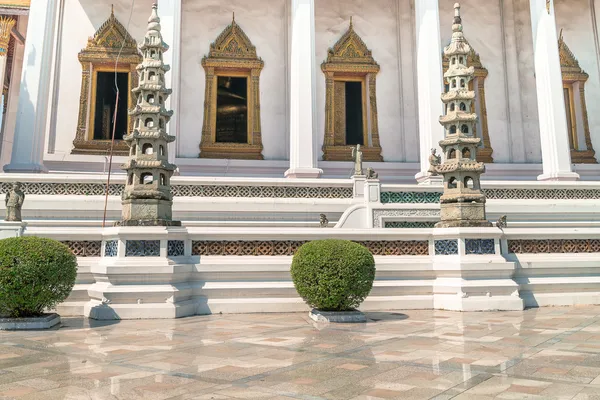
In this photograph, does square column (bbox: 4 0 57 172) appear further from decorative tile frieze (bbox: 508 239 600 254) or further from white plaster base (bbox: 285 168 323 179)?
decorative tile frieze (bbox: 508 239 600 254)

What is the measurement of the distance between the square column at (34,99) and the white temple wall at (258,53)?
15.0 ft

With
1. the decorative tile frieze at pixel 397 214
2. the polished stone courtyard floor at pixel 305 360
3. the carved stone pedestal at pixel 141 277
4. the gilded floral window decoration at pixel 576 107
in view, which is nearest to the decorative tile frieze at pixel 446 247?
the polished stone courtyard floor at pixel 305 360

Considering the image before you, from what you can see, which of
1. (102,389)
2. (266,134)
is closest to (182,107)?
(266,134)

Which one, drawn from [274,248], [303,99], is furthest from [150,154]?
[303,99]

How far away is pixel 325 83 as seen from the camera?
1895 centimetres

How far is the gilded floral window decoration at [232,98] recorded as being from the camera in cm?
1811

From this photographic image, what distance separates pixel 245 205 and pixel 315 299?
21.7 feet

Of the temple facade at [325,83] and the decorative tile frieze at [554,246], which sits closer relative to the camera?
the decorative tile frieze at [554,246]

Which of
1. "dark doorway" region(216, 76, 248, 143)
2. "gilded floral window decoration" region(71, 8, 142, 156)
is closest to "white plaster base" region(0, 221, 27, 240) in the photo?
"gilded floral window decoration" region(71, 8, 142, 156)

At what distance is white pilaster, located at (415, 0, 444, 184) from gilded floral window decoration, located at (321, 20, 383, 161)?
2759 millimetres

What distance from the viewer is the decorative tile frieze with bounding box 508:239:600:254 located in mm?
8859

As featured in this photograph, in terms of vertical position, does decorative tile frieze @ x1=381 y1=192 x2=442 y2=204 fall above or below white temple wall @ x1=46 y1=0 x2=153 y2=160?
below

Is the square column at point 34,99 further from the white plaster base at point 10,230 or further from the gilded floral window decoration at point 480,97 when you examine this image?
the gilded floral window decoration at point 480,97

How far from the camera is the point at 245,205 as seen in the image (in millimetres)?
13195
